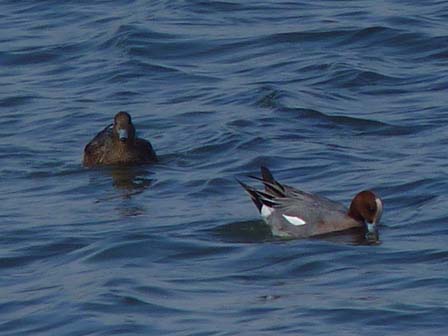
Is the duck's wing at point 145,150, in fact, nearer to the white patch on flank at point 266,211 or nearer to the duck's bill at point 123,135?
the duck's bill at point 123,135

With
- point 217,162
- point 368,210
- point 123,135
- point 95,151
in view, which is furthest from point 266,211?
point 95,151

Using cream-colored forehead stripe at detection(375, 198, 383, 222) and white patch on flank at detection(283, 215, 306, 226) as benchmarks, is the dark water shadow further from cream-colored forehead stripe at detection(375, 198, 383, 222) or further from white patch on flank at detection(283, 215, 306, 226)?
cream-colored forehead stripe at detection(375, 198, 383, 222)

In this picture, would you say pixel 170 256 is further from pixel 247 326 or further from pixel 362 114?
pixel 362 114

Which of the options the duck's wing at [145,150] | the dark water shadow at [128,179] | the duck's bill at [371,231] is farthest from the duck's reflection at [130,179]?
the duck's bill at [371,231]

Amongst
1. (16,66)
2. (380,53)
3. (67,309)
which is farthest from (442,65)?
(67,309)

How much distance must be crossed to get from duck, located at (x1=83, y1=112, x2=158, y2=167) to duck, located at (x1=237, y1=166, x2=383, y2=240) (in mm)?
2598

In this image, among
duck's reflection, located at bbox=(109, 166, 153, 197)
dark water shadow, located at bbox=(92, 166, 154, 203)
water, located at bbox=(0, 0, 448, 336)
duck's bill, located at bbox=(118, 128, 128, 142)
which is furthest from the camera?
duck's bill, located at bbox=(118, 128, 128, 142)

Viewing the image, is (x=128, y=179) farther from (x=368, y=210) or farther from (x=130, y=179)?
(x=368, y=210)

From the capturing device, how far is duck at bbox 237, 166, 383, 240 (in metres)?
13.0

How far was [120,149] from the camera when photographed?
15.8 metres

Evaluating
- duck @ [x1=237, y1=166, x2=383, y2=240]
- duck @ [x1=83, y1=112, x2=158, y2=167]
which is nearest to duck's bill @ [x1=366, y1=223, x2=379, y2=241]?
duck @ [x1=237, y1=166, x2=383, y2=240]

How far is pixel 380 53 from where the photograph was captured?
19.6 meters

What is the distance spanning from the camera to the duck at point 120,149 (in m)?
15.7

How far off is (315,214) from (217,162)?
2643mm
